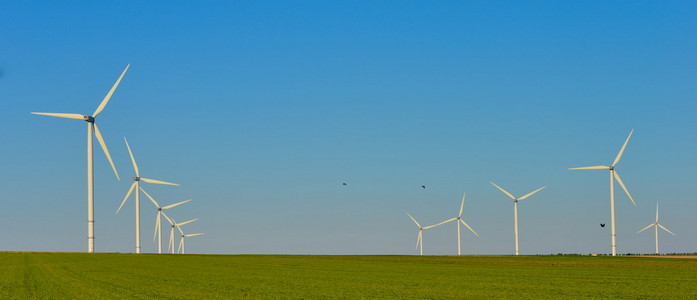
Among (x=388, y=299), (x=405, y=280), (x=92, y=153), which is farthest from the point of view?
(x=92, y=153)

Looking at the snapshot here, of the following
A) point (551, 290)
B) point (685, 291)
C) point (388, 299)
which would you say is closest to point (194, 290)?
point (388, 299)

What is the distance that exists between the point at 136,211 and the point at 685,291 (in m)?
82.6

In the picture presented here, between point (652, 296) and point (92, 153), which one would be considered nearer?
point (652, 296)

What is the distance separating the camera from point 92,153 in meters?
76.4

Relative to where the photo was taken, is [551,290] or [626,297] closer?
[626,297]

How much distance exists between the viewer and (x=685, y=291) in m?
32.1

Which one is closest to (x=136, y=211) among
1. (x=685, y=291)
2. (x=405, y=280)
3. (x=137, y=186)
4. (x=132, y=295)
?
(x=137, y=186)

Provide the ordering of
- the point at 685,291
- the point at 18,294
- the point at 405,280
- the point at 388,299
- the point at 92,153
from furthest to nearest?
the point at 92,153 → the point at 405,280 → the point at 685,291 → the point at 18,294 → the point at 388,299

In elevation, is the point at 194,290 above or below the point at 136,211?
below

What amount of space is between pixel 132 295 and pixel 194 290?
3.62m

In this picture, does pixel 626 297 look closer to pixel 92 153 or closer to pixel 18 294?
pixel 18 294

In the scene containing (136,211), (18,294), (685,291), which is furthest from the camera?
(136,211)

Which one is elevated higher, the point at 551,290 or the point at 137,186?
the point at 137,186

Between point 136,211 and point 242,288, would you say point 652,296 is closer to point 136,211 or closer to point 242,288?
point 242,288
